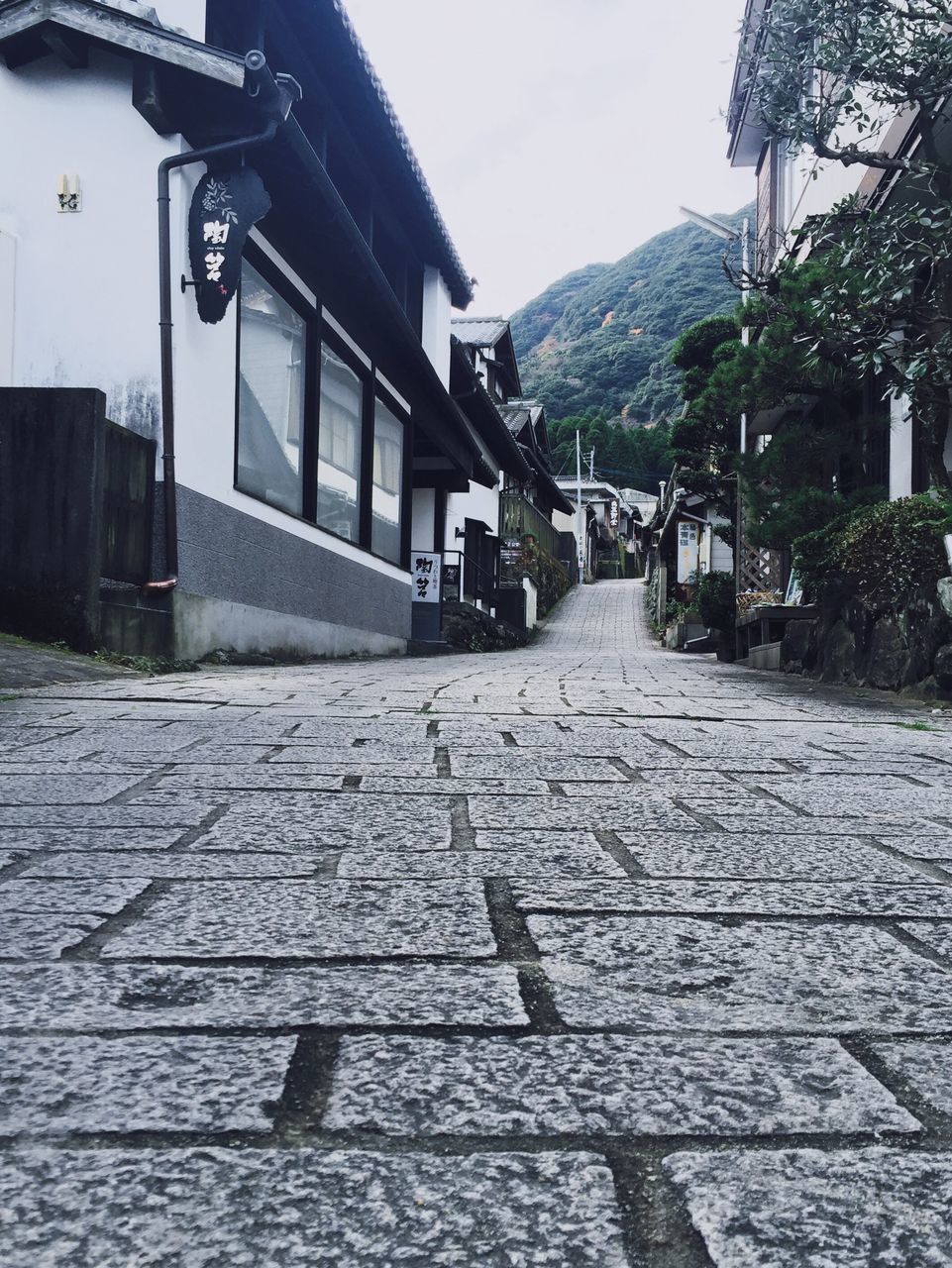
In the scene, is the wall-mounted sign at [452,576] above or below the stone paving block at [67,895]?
above

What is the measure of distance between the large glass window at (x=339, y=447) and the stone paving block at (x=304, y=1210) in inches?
446

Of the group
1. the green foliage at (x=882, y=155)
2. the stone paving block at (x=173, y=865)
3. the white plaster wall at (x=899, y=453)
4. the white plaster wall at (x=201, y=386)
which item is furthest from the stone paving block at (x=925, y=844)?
the white plaster wall at (x=899, y=453)

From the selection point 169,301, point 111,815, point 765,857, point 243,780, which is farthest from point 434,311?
point 765,857

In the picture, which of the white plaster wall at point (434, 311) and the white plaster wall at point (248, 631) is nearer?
the white plaster wall at point (248, 631)

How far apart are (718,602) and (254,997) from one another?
58.1 feet

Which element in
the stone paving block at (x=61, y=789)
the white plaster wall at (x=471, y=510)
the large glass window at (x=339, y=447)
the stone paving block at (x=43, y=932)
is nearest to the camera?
the stone paving block at (x=43, y=932)

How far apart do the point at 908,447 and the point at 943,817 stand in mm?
8410

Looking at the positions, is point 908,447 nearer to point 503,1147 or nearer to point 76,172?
point 76,172

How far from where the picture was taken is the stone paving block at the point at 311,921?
69.7 inches

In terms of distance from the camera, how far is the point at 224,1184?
3.40 feet

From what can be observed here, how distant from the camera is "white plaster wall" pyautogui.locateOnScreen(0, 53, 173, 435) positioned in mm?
8406

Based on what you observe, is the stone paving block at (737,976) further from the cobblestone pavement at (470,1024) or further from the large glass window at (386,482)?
the large glass window at (386,482)

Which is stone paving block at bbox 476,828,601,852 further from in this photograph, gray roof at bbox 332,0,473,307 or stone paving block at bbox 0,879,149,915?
gray roof at bbox 332,0,473,307

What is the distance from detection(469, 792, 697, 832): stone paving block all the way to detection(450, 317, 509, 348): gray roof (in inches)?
1133
